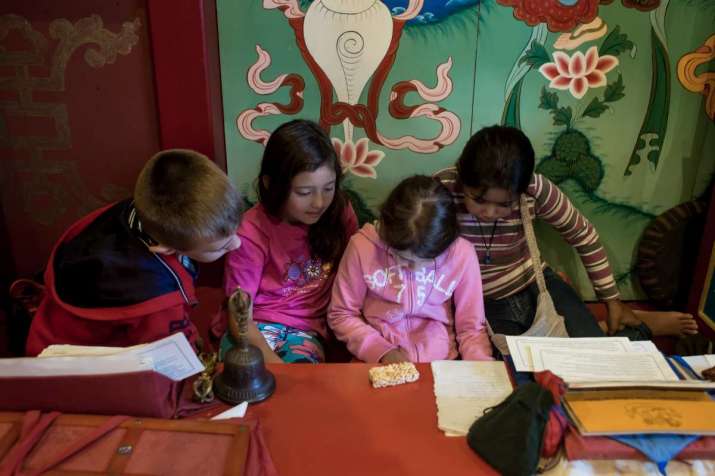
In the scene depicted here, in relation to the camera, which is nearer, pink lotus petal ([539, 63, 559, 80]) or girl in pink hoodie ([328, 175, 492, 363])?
girl in pink hoodie ([328, 175, 492, 363])

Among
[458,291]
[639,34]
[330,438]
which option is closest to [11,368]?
[330,438]

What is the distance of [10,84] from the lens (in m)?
1.97

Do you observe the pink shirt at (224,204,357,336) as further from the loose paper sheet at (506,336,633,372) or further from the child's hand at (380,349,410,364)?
the loose paper sheet at (506,336,633,372)

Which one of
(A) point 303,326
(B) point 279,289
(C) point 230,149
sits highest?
(C) point 230,149

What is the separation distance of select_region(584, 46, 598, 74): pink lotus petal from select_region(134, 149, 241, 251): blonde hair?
1.44 meters

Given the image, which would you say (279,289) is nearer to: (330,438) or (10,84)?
(330,438)

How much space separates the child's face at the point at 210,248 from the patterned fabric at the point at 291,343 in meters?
0.36

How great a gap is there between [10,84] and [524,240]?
74.9 inches

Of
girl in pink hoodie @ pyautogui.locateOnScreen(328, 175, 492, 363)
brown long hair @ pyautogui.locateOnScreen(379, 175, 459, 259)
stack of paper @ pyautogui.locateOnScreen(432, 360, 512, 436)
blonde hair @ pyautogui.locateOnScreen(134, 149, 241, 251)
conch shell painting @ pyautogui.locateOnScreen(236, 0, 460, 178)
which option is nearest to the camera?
stack of paper @ pyautogui.locateOnScreen(432, 360, 512, 436)

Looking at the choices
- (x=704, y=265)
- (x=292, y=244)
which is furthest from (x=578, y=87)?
(x=292, y=244)

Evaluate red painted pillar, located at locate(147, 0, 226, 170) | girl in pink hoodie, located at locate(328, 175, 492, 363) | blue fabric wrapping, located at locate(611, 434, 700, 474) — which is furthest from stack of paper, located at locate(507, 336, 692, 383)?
red painted pillar, located at locate(147, 0, 226, 170)

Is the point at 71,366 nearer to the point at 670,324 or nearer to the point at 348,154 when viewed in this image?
the point at 348,154

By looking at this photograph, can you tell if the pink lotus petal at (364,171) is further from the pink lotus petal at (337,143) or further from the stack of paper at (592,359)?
the stack of paper at (592,359)

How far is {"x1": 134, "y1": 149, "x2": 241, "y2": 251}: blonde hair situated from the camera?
4.17 feet
